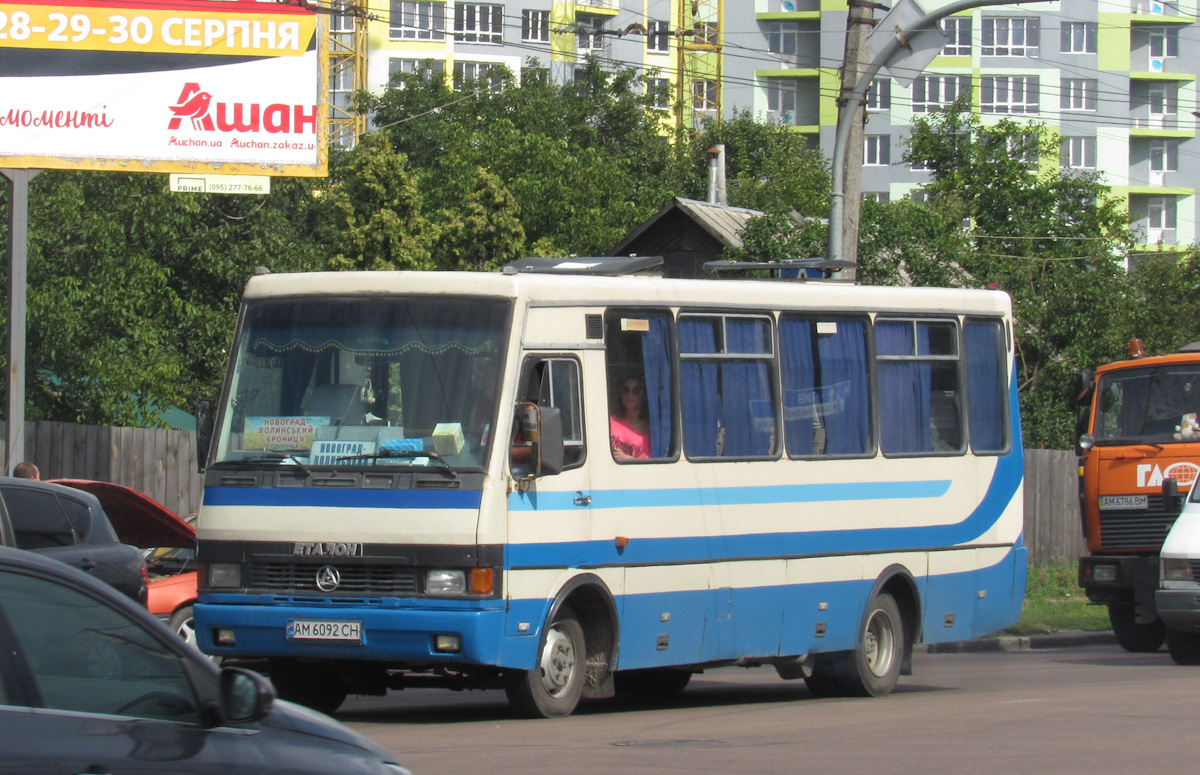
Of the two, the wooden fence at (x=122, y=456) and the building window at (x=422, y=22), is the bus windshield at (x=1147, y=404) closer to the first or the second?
the wooden fence at (x=122, y=456)

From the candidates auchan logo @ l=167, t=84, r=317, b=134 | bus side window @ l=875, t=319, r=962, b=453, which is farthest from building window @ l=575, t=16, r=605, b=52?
bus side window @ l=875, t=319, r=962, b=453

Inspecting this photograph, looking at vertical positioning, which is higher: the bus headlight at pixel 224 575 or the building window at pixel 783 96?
the building window at pixel 783 96

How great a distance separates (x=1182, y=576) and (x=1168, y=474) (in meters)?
2.61

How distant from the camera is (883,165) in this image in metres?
85.5

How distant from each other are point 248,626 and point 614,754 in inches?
103

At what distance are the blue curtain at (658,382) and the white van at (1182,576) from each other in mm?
6629

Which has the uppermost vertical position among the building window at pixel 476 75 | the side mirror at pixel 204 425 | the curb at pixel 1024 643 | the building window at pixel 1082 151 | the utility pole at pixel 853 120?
the building window at pixel 476 75

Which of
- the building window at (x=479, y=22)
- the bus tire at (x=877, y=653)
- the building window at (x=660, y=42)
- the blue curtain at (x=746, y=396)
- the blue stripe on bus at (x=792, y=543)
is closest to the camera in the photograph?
the blue stripe on bus at (x=792, y=543)

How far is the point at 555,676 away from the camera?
35.7 feet

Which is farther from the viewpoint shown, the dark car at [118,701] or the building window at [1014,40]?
the building window at [1014,40]

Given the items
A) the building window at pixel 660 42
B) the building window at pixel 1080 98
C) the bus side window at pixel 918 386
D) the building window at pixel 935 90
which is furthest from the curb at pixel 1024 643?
the building window at pixel 660 42

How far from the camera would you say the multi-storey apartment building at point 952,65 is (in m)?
83.4

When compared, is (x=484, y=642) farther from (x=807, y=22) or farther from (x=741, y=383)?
(x=807, y=22)

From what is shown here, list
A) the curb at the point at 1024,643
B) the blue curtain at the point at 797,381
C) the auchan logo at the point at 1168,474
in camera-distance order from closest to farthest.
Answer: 1. the blue curtain at the point at 797,381
2. the auchan logo at the point at 1168,474
3. the curb at the point at 1024,643
